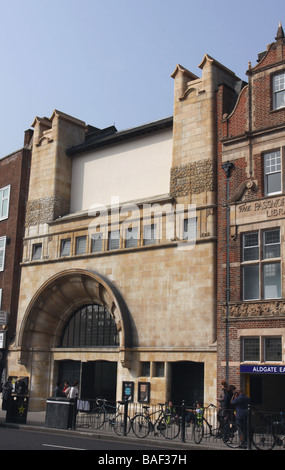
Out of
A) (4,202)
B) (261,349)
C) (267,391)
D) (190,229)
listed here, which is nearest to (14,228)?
(4,202)

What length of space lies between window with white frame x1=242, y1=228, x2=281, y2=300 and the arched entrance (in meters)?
8.37

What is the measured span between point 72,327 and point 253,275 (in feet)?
39.4

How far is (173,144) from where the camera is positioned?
27641 mm

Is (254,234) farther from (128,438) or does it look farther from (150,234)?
(128,438)

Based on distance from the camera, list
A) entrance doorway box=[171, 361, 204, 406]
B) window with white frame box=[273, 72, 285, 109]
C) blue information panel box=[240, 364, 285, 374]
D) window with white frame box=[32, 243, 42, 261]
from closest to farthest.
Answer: blue information panel box=[240, 364, 285, 374], window with white frame box=[273, 72, 285, 109], entrance doorway box=[171, 361, 204, 406], window with white frame box=[32, 243, 42, 261]

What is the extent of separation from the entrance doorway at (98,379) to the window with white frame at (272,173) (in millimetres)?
11746

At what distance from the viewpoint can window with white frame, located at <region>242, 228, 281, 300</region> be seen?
22641 mm

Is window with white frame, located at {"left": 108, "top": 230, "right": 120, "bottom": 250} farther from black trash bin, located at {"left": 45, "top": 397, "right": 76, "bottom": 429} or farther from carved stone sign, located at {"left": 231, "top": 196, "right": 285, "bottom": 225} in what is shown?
black trash bin, located at {"left": 45, "top": 397, "right": 76, "bottom": 429}

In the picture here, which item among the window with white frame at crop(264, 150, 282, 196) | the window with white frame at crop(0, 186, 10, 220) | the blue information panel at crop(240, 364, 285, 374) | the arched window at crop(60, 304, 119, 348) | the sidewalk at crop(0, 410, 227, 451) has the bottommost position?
the sidewalk at crop(0, 410, 227, 451)

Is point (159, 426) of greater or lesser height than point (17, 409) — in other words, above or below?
below

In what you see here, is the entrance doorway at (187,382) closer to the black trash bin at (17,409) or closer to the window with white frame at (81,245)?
the black trash bin at (17,409)

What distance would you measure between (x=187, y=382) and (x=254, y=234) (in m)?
6.97

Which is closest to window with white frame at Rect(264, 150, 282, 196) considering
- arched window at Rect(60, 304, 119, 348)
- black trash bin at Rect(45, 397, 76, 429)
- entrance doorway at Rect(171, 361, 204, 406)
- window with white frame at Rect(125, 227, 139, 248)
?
window with white frame at Rect(125, 227, 139, 248)

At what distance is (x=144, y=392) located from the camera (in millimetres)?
25766
